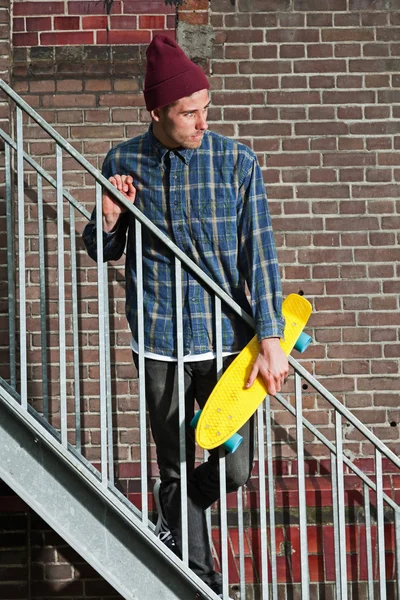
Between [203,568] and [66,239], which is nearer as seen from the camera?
[203,568]

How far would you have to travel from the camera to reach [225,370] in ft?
9.40

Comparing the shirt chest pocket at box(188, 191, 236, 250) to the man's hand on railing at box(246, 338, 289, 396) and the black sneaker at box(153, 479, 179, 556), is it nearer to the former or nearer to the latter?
the man's hand on railing at box(246, 338, 289, 396)

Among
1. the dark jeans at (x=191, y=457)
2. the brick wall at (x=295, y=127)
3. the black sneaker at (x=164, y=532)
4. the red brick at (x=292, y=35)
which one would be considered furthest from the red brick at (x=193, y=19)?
the black sneaker at (x=164, y=532)

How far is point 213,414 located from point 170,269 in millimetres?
527

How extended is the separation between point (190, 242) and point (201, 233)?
0.05 metres

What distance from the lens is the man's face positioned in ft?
9.34

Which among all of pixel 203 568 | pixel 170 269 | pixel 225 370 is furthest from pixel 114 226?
pixel 203 568

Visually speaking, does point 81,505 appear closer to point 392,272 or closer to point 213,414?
point 213,414

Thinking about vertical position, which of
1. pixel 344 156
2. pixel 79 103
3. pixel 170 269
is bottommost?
pixel 170 269

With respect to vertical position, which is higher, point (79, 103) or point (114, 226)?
point (79, 103)

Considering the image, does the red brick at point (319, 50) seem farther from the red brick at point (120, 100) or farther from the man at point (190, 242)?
the man at point (190, 242)

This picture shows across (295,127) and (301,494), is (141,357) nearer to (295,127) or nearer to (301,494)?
(301,494)

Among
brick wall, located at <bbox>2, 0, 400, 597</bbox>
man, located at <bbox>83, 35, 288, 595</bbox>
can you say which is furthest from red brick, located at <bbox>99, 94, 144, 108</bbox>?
man, located at <bbox>83, 35, 288, 595</bbox>

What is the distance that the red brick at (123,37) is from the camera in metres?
4.48
